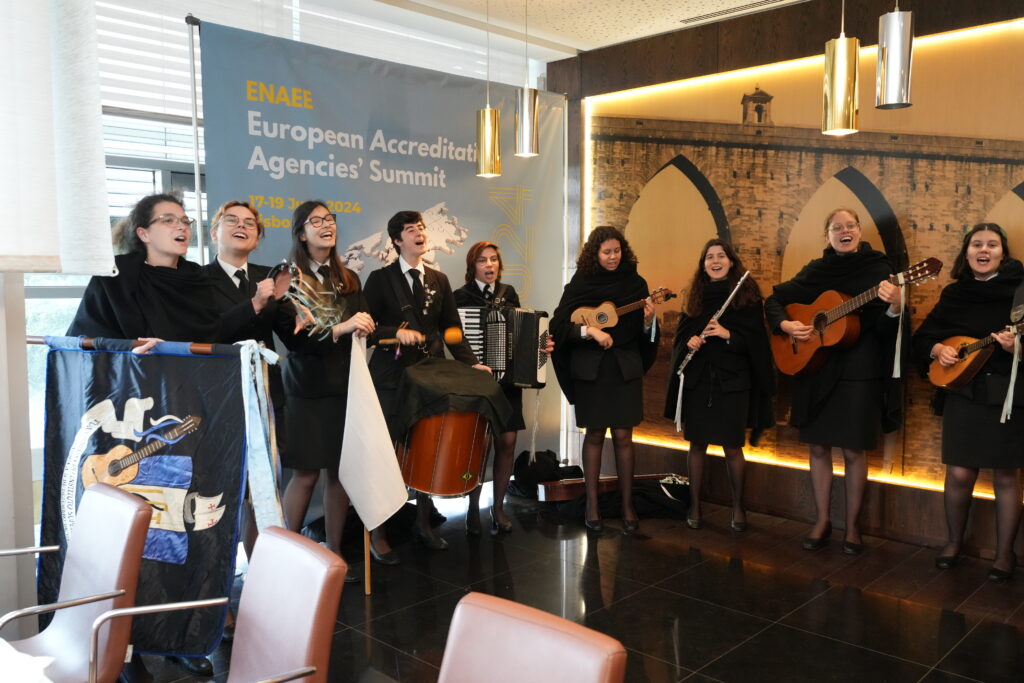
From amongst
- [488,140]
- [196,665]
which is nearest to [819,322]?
[488,140]

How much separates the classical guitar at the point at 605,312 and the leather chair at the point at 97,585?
3.41m

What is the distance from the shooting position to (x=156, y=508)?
3209 millimetres

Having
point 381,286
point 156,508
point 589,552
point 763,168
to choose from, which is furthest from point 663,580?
point 763,168

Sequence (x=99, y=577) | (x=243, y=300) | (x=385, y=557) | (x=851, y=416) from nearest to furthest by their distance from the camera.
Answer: (x=99, y=577)
(x=243, y=300)
(x=385, y=557)
(x=851, y=416)

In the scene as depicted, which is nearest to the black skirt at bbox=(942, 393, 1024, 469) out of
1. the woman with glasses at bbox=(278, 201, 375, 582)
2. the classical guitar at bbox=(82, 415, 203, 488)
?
the woman with glasses at bbox=(278, 201, 375, 582)

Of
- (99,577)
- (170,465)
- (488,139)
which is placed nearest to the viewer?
(99,577)

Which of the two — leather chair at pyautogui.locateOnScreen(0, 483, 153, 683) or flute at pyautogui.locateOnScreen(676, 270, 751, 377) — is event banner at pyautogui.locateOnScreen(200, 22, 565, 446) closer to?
flute at pyautogui.locateOnScreen(676, 270, 751, 377)

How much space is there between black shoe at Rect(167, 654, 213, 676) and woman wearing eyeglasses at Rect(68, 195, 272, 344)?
4.56 feet

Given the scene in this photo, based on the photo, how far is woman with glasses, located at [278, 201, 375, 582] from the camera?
14.0 ft

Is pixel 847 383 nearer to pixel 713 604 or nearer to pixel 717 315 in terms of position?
pixel 717 315

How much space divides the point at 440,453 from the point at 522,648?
2902mm

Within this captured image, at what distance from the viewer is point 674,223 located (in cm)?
643

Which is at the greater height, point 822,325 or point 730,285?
point 730,285

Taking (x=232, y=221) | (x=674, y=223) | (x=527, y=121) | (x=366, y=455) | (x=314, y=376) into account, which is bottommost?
(x=366, y=455)
